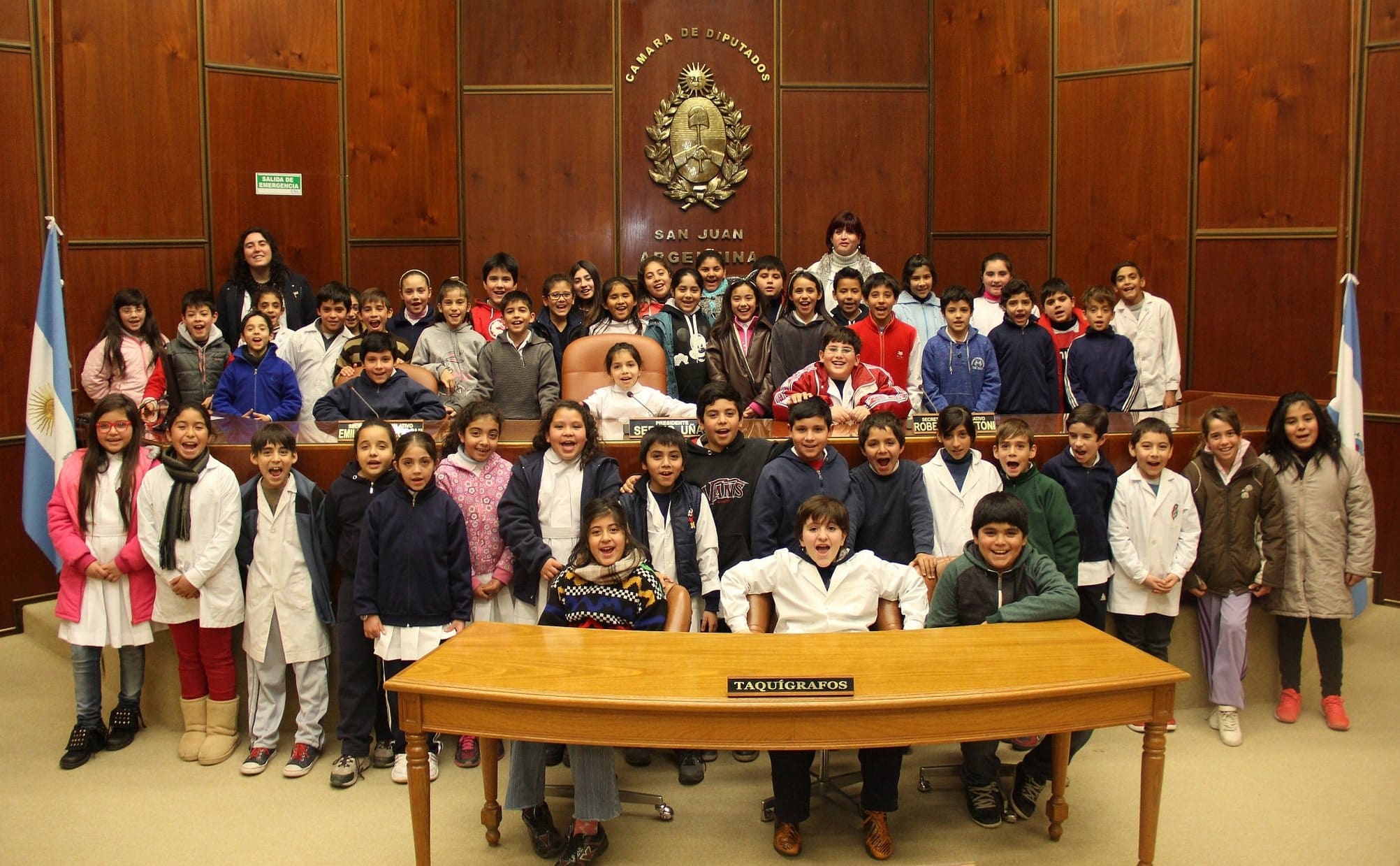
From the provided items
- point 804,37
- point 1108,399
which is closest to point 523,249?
point 804,37

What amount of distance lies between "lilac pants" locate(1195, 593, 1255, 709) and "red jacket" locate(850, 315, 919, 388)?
68.6 inches

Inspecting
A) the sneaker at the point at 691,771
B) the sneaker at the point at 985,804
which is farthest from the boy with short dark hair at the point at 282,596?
the sneaker at the point at 985,804

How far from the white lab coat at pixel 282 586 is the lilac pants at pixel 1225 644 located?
11.8 ft

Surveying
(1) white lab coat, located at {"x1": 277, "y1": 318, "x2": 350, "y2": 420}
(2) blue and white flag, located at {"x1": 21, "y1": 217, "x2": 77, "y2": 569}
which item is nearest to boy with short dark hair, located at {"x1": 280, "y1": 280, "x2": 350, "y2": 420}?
(1) white lab coat, located at {"x1": 277, "y1": 318, "x2": 350, "y2": 420}

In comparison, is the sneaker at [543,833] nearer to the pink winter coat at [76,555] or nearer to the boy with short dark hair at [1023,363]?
the pink winter coat at [76,555]

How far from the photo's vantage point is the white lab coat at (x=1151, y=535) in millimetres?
4891

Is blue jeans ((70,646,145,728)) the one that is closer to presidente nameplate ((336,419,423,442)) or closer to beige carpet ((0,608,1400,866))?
beige carpet ((0,608,1400,866))

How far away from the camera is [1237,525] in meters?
5.01

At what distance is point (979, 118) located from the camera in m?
8.23

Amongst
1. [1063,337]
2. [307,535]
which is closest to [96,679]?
[307,535]

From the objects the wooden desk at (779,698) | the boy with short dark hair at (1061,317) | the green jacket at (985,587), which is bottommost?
the wooden desk at (779,698)

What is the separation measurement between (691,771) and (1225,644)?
89.8 inches

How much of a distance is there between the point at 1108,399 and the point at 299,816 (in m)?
4.28

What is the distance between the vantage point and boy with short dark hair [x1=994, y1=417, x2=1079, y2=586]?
4582 millimetres
